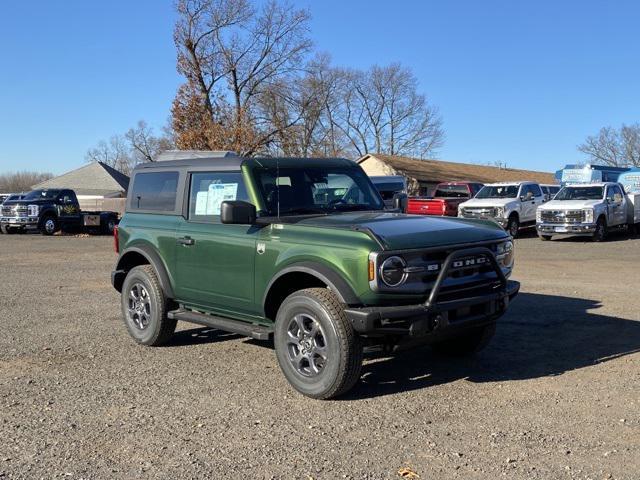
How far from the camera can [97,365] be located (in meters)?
6.37

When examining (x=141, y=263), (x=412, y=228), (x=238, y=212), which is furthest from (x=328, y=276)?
(x=141, y=263)

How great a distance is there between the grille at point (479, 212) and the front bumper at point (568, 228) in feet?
6.14

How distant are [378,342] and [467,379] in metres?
1.09

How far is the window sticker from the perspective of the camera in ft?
20.8

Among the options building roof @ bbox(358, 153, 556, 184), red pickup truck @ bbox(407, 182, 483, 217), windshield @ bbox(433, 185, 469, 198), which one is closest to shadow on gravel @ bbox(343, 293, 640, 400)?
red pickup truck @ bbox(407, 182, 483, 217)

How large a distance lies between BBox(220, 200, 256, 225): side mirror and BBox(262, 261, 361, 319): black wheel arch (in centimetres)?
56

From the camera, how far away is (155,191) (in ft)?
23.8

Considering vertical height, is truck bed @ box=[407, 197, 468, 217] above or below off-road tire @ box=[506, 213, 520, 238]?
above

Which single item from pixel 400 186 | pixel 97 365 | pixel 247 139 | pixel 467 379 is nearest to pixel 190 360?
pixel 97 365

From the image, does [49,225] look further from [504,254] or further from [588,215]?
[504,254]

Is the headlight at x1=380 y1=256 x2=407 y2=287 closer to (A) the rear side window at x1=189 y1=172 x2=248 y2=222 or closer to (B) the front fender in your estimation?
(B) the front fender

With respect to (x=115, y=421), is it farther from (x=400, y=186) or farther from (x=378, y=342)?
(x=400, y=186)

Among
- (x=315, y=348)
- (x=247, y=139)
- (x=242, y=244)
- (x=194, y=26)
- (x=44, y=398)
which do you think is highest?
(x=194, y=26)

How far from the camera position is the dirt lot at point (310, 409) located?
4043 millimetres
